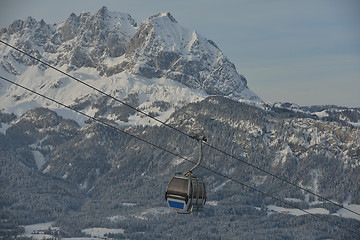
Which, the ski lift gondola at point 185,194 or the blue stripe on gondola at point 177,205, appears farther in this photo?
the blue stripe on gondola at point 177,205

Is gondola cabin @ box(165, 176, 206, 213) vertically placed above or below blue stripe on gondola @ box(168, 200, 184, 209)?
above

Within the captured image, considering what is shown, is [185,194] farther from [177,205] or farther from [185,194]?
[177,205]

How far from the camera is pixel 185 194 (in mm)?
55938

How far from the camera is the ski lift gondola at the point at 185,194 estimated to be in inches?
2210

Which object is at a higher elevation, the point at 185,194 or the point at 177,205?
the point at 185,194

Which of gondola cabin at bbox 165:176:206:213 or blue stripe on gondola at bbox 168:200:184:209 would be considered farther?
blue stripe on gondola at bbox 168:200:184:209

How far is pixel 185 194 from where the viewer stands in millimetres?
55938

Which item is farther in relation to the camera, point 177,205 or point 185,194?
point 177,205

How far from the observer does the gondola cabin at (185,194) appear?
184 feet

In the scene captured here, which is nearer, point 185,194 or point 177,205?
point 185,194

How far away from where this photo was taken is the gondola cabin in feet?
184

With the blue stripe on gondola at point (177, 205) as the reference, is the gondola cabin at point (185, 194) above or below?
above

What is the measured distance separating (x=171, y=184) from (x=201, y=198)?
2644mm

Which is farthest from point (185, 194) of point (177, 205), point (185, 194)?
point (177, 205)
